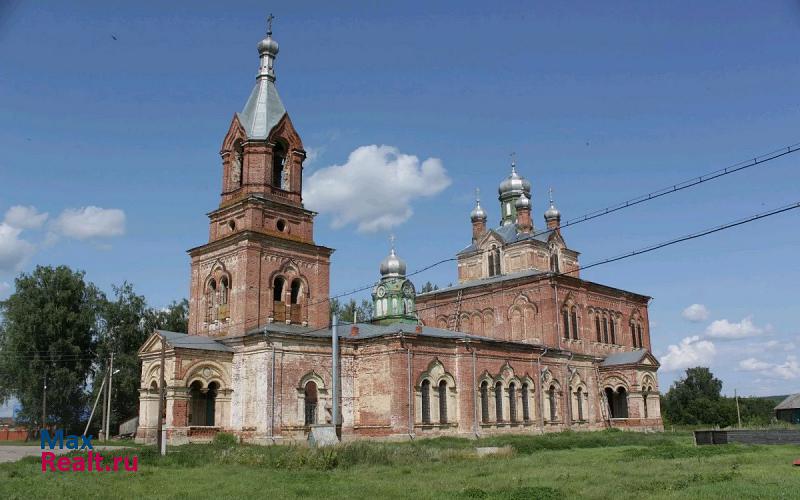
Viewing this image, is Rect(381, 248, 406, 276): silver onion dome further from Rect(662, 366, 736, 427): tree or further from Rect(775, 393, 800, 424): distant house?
Rect(775, 393, 800, 424): distant house

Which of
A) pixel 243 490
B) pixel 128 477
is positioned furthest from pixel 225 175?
pixel 243 490

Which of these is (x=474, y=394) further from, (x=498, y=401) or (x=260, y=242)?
(x=260, y=242)

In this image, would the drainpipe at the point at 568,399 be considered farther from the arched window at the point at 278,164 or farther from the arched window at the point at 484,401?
the arched window at the point at 278,164

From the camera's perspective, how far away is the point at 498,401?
1594 inches

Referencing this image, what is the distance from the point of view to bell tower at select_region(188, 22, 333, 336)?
36250mm

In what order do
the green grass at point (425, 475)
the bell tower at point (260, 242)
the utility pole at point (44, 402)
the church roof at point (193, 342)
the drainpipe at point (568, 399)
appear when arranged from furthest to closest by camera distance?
the utility pole at point (44, 402), the drainpipe at point (568, 399), the bell tower at point (260, 242), the church roof at point (193, 342), the green grass at point (425, 475)

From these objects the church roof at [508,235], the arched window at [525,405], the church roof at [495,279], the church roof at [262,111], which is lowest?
the arched window at [525,405]

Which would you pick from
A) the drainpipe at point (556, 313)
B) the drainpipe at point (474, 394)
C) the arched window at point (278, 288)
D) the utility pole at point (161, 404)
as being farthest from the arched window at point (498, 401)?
the utility pole at point (161, 404)

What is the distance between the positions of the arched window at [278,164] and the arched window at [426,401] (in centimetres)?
1324

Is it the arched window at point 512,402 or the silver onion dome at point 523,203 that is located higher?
the silver onion dome at point 523,203

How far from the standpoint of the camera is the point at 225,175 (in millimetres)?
39438

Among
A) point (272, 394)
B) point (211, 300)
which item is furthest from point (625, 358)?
point (211, 300)

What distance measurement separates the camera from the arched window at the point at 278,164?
3941 cm

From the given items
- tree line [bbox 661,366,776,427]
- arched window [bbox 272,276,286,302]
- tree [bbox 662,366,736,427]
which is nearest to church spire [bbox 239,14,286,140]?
arched window [bbox 272,276,286,302]
